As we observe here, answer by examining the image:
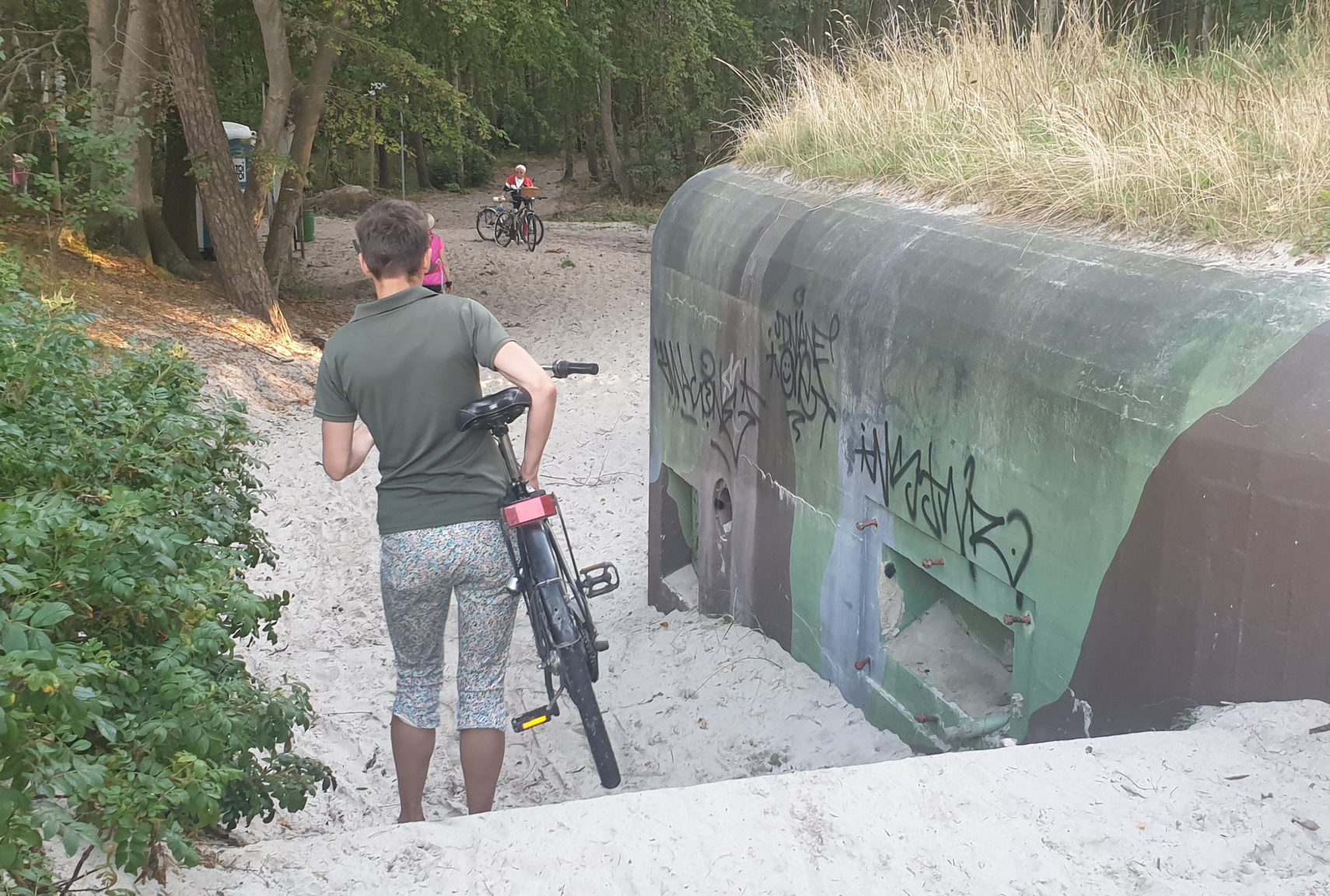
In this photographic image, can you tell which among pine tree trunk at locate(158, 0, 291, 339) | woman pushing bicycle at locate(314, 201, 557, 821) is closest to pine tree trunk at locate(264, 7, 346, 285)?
pine tree trunk at locate(158, 0, 291, 339)

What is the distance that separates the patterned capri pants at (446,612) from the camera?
378 cm

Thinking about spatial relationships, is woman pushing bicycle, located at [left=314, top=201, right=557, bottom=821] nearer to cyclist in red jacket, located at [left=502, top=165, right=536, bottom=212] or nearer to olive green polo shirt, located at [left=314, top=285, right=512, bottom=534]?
olive green polo shirt, located at [left=314, top=285, right=512, bottom=534]

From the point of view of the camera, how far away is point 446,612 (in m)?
3.79

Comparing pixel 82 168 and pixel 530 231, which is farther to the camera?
pixel 530 231

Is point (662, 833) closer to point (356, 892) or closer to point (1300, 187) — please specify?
point (356, 892)

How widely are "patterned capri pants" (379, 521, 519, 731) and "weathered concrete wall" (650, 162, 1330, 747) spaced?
169cm

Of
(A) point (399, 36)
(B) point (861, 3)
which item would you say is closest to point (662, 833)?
(A) point (399, 36)

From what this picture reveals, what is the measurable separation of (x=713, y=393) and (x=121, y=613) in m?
4.58

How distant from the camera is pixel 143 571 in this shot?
2693 mm

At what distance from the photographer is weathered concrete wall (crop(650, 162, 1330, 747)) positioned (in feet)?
11.0

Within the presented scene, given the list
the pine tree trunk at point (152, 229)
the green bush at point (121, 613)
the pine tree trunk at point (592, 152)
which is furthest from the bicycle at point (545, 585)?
the pine tree trunk at point (592, 152)

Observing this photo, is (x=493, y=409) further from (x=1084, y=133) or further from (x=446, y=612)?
(x=1084, y=133)

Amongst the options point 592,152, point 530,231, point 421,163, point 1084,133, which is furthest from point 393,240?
point 421,163

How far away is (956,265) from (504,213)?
17462 millimetres
